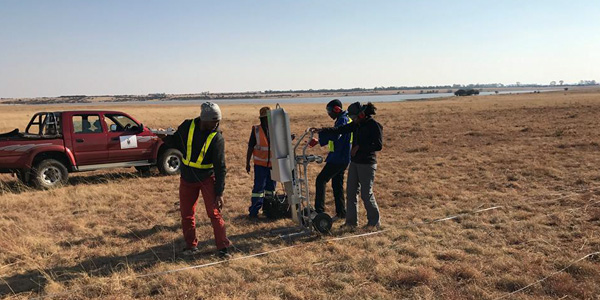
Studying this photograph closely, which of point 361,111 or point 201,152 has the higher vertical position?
point 361,111

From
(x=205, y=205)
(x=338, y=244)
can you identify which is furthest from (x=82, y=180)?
(x=338, y=244)

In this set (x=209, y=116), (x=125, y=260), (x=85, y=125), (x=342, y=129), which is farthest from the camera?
(x=85, y=125)

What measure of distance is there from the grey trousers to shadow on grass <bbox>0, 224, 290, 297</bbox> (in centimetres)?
118

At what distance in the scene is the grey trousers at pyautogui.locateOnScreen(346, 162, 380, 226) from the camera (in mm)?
5684

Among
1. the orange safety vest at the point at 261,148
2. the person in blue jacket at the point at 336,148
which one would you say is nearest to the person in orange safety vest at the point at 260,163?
the orange safety vest at the point at 261,148

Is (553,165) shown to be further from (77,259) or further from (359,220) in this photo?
(77,259)

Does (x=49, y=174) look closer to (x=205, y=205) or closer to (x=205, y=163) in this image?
(x=205, y=205)

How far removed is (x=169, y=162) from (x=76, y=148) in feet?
7.10

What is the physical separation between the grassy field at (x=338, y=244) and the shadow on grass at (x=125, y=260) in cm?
2

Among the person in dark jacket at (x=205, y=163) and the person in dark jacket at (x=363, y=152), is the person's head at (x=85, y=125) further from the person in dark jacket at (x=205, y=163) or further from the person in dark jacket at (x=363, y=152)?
the person in dark jacket at (x=363, y=152)

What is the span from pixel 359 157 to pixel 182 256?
8.75 feet

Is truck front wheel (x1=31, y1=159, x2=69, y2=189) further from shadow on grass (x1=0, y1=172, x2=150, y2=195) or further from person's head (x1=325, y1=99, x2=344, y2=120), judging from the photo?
person's head (x1=325, y1=99, x2=344, y2=120)

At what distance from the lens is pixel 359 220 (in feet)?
21.1

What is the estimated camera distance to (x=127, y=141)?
32.6ft
